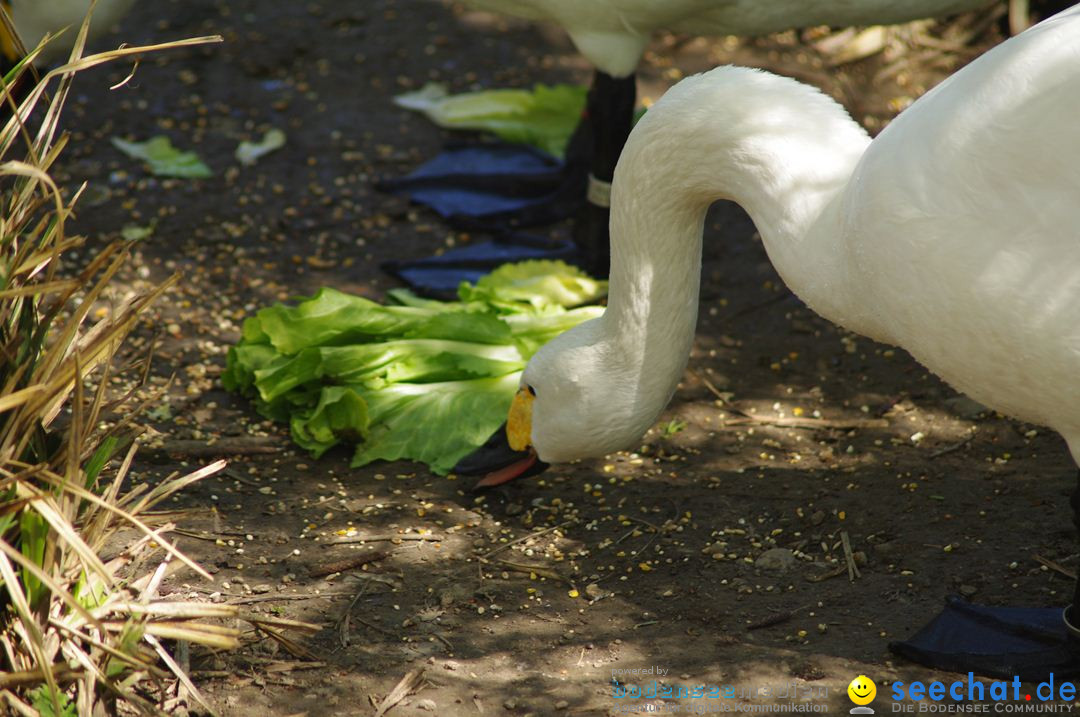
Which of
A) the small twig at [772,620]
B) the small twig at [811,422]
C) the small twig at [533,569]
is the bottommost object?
the small twig at [811,422]

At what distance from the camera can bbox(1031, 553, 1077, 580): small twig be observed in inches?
141

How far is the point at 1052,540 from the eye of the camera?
3746mm

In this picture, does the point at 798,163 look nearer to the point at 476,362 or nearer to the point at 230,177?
the point at 476,362

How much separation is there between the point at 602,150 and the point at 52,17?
235cm

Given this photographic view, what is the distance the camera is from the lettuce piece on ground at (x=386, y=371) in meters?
4.40

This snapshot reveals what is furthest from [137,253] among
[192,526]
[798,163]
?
[798,163]

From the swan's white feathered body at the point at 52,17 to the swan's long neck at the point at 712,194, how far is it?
2.81 m

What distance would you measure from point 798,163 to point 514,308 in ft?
6.85

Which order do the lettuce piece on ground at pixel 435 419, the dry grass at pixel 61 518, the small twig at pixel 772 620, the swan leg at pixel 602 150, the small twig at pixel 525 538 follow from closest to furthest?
1. the dry grass at pixel 61 518
2. the small twig at pixel 772 620
3. the small twig at pixel 525 538
4. the lettuce piece on ground at pixel 435 419
5. the swan leg at pixel 602 150

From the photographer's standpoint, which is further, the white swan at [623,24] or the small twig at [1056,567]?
the white swan at [623,24]

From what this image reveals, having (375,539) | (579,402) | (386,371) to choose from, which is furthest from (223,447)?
(579,402)

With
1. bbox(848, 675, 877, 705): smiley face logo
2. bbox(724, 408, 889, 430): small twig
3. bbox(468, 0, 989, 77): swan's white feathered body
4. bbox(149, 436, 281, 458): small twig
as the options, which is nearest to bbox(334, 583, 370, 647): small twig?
bbox(149, 436, 281, 458): small twig

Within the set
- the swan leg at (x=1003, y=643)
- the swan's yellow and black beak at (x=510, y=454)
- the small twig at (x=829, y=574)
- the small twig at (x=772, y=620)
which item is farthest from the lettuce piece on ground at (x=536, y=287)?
the swan leg at (x=1003, y=643)

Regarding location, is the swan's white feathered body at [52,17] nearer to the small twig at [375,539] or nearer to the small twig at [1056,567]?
the small twig at [375,539]
